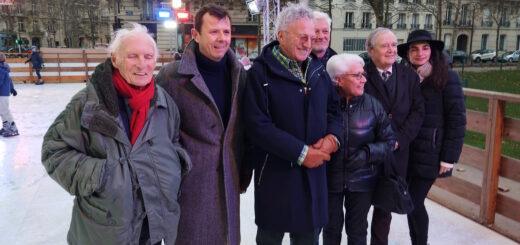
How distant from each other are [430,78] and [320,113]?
3.13 ft

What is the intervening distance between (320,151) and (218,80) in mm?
665

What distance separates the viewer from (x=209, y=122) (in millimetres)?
2213

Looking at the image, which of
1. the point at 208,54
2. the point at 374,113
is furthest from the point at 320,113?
the point at 208,54

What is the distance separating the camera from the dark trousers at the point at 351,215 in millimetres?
2602

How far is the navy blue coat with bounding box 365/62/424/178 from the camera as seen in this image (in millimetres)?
2660

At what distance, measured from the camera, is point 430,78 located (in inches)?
107

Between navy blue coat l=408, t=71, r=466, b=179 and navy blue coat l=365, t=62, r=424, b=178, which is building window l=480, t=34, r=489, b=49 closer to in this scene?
navy blue coat l=408, t=71, r=466, b=179

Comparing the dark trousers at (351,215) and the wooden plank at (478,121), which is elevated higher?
the wooden plank at (478,121)

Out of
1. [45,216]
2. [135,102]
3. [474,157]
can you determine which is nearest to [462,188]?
[474,157]

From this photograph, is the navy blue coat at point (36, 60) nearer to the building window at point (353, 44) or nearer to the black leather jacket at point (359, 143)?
the black leather jacket at point (359, 143)

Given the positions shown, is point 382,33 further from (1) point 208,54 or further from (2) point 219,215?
(2) point 219,215

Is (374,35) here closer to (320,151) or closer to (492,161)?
(320,151)

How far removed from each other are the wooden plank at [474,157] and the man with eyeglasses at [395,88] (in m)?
1.43

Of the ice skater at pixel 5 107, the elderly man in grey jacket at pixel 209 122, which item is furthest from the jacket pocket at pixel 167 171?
the ice skater at pixel 5 107
